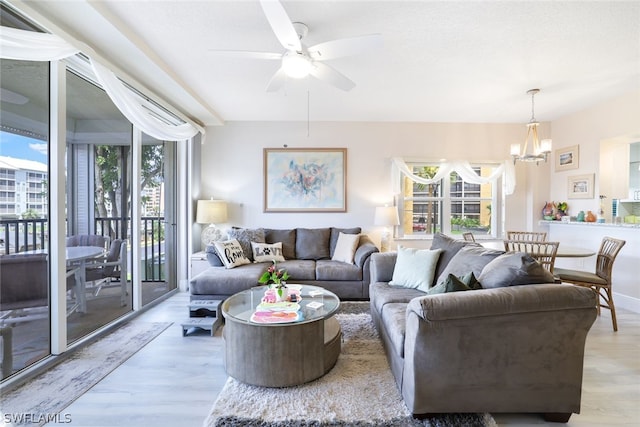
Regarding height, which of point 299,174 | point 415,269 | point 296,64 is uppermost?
point 296,64

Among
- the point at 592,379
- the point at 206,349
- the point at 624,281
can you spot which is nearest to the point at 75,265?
the point at 206,349

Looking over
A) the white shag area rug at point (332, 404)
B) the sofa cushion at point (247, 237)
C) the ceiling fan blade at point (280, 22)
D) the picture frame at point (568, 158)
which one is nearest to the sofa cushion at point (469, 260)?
the white shag area rug at point (332, 404)

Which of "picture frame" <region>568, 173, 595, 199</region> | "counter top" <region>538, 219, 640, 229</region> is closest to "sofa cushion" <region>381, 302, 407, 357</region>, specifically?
"counter top" <region>538, 219, 640, 229</region>

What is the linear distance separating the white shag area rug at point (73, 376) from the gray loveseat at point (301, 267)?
2.24 feet

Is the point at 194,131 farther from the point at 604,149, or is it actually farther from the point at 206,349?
the point at 604,149

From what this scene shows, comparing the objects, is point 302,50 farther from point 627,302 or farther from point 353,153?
point 627,302

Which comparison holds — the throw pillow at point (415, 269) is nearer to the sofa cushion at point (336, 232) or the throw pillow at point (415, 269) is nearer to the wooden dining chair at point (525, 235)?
the sofa cushion at point (336, 232)

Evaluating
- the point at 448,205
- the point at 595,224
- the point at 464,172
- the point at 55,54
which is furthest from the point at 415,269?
the point at 55,54

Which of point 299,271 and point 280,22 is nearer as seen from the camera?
point 280,22

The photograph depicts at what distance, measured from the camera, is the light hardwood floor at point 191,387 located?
1.59 metres

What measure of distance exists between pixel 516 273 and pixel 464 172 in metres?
3.21

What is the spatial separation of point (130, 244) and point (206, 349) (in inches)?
60.7

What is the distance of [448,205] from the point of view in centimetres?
463

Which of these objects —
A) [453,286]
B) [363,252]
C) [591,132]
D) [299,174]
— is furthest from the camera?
[299,174]
